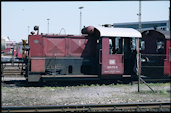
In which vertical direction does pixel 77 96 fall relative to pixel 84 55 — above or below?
below

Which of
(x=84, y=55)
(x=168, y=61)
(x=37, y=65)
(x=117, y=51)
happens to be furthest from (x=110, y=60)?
(x=37, y=65)

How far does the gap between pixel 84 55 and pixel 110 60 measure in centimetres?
152

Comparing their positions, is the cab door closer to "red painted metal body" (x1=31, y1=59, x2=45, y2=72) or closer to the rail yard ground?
the rail yard ground

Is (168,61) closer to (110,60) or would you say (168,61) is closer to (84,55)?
(110,60)

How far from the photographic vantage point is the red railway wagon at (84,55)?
37.9ft

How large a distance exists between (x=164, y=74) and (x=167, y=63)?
65 cm

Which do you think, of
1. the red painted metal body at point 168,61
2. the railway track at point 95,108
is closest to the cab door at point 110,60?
the red painted metal body at point 168,61

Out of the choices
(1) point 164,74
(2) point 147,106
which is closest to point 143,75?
(1) point 164,74

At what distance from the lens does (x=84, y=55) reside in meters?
12.3

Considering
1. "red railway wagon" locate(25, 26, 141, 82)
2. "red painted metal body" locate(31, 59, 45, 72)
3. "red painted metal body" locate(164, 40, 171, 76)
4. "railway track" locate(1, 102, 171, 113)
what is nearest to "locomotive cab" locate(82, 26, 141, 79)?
"red railway wagon" locate(25, 26, 141, 82)

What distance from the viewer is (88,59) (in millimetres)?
12211

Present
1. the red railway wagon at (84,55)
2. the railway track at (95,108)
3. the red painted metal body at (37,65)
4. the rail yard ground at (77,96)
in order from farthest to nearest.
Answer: the red railway wagon at (84,55)
the red painted metal body at (37,65)
the rail yard ground at (77,96)
the railway track at (95,108)

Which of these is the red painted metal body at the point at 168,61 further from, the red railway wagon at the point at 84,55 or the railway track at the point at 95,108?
the railway track at the point at 95,108

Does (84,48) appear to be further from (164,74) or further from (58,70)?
(164,74)
